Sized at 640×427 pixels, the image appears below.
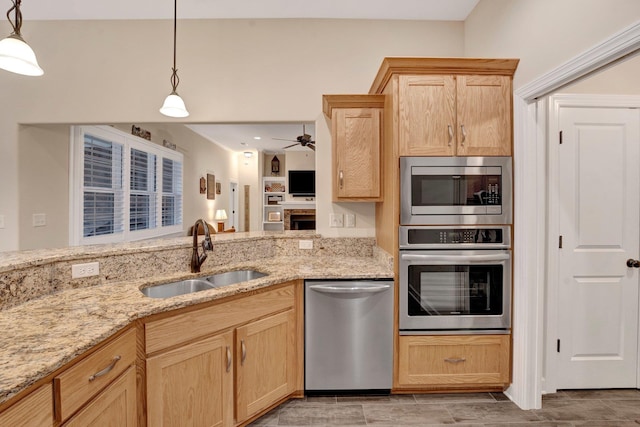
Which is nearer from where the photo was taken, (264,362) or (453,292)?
(264,362)

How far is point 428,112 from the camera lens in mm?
2170

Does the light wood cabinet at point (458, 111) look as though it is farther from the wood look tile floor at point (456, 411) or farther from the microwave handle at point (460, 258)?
the wood look tile floor at point (456, 411)

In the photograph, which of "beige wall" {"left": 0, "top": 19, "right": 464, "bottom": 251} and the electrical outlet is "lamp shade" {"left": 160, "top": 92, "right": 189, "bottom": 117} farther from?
the electrical outlet

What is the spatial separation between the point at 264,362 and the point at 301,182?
6034 millimetres

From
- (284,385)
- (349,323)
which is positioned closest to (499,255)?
(349,323)

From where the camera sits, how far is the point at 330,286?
2.15m

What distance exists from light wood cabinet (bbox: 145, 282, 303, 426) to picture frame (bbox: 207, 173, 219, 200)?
18.8 ft

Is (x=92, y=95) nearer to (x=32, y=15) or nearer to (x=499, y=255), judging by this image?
(x=32, y=15)

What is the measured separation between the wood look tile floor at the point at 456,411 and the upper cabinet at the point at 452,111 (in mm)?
1673

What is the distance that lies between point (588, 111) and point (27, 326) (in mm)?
3445

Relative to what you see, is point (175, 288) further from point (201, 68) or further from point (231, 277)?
point (201, 68)

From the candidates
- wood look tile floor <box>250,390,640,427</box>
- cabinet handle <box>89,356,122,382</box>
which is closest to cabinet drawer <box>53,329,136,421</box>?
cabinet handle <box>89,356,122,382</box>

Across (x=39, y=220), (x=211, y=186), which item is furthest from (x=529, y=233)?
(x=211, y=186)

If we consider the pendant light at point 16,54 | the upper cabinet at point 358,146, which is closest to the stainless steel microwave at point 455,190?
the upper cabinet at point 358,146
